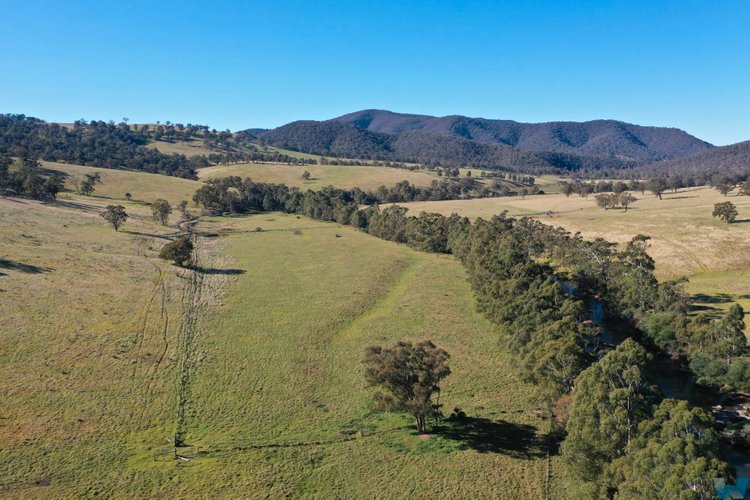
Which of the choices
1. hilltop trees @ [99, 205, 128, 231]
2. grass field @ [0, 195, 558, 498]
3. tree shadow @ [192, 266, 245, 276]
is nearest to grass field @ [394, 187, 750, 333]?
grass field @ [0, 195, 558, 498]

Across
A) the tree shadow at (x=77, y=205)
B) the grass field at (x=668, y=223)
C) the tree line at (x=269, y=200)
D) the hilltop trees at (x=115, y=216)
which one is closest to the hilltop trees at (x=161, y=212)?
the hilltop trees at (x=115, y=216)

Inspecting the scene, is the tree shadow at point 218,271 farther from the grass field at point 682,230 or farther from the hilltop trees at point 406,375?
the grass field at point 682,230

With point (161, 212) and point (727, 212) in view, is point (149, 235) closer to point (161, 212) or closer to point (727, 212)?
point (161, 212)

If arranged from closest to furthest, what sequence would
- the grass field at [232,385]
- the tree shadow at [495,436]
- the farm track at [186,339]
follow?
the grass field at [232,385], the tree shadow at [495,436], the farm track at [186,339]

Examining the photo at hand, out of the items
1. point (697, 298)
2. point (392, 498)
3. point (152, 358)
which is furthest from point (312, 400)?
point (697, 298)

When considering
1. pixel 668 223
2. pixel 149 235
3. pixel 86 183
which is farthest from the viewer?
pixel 86 183

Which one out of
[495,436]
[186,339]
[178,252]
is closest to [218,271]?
[178,252]

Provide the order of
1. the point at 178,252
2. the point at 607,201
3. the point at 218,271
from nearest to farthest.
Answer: the point at 178,252, the point at 218,271, the point at 607,201

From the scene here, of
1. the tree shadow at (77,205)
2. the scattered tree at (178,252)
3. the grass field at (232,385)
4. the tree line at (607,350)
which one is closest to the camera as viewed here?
the tree line at (607,350)
